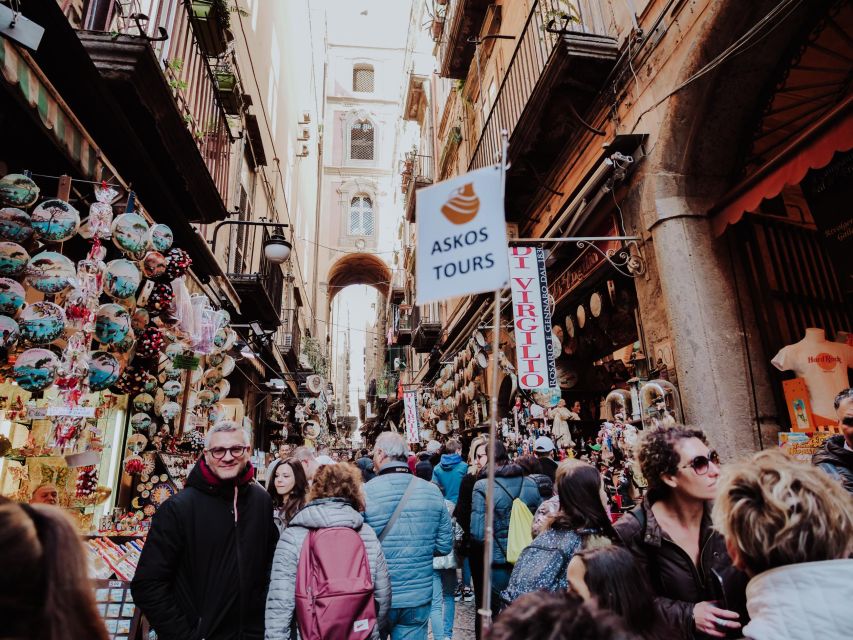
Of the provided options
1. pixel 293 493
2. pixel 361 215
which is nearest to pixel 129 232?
pixel 293 493

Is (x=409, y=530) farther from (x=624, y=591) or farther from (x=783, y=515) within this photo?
(x=783, y=515)

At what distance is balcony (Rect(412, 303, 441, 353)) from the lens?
63.3ft

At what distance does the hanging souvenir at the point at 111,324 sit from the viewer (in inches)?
176

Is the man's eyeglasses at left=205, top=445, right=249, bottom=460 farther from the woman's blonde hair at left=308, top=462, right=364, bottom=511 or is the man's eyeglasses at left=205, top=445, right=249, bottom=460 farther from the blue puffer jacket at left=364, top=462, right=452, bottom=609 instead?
the blue puffer jacket at left=364, top=462, right=452, bottom=609

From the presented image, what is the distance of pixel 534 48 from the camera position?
842 centimetres

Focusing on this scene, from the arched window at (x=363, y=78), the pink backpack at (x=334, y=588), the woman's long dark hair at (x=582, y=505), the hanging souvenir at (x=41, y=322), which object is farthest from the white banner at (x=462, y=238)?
the arched window at (x=363, y=78)

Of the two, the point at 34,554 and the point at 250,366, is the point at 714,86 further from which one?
the point at 250,366

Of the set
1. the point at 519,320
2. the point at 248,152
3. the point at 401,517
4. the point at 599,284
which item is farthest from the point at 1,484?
the point at 248,152

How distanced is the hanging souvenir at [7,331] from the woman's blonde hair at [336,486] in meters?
2.47

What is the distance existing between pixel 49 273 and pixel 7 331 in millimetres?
547

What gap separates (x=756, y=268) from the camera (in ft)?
18.0

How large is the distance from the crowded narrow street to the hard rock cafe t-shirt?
24mm

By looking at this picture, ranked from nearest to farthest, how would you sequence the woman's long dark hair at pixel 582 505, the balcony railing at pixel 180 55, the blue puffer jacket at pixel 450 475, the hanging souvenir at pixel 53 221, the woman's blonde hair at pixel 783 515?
the woman's blonde hair at pixel 783 515, the woman's long dark hair at pixel 582 505, the hanging souvenir at pixel 53 221, the balcony railing at pixel 180 55, the blue puffer jacket at pixel 450 475

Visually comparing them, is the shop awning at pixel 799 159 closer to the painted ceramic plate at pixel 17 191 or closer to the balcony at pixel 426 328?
the painted ceramic plate at pixel 17 191
